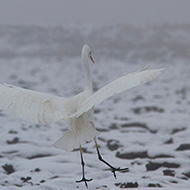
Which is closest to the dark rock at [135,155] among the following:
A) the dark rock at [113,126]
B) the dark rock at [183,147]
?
the dark rock at [183,147]

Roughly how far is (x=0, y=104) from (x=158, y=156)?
2261 mm

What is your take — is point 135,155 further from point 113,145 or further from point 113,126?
point 113,126

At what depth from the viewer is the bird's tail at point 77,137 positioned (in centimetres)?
297

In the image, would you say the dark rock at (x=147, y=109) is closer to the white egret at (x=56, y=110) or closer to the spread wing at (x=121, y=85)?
the white egret at (x=56, y=110)

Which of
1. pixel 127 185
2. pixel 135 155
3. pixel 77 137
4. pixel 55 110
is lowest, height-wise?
pixel 127 185

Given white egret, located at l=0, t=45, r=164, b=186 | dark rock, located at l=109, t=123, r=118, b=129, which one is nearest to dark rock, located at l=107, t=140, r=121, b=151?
dark rock, located at l=109, t=123, r=118, b=129

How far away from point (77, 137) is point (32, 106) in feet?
1.41

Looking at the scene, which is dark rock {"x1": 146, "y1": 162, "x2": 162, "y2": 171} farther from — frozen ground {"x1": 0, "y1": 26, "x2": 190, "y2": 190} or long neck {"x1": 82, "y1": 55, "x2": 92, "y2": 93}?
long neck {"x1": 82, "y1": 55, "x2": 92, "y2": 93}

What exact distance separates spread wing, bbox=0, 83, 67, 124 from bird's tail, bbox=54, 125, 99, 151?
21cm

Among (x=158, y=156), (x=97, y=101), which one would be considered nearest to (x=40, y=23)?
(x=158, y=156)

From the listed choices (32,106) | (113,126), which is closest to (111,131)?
(113,126)

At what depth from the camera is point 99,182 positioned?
3.49 meters

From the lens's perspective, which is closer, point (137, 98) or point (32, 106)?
point (32, 106)

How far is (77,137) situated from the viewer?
9.88 ft
